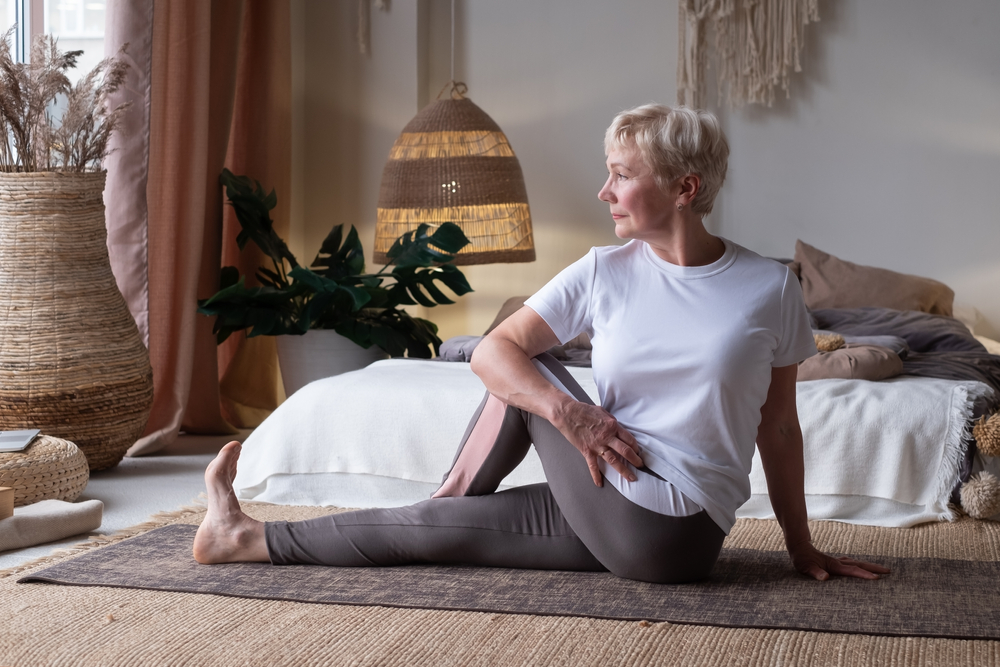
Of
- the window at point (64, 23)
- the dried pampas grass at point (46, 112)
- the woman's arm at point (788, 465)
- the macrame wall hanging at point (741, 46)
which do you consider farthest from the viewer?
the macrame wall hanging at point (741, 46)

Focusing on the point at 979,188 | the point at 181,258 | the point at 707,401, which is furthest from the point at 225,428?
the point at 979,188

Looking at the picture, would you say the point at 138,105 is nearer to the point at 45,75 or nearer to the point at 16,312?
the point at 45,75

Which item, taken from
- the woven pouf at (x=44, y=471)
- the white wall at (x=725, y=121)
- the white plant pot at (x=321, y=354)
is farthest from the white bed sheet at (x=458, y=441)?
the white wall at (x=725, y=121)

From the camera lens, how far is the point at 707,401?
1.50 metres

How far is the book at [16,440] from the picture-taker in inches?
92.3

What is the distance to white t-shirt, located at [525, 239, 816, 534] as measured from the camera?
1.51m

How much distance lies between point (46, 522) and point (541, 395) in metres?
1.23

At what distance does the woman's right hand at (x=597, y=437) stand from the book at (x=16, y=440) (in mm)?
1462

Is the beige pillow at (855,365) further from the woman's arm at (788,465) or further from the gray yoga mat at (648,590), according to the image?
the woman's arm at (788,465)

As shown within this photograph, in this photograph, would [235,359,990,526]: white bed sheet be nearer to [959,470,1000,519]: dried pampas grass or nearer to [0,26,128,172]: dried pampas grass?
[959,470,1000,519]: dried pampas grass

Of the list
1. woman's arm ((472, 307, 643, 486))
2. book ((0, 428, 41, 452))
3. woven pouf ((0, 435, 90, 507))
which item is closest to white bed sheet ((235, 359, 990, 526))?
woven pouf ((0, 435, 90, 507))

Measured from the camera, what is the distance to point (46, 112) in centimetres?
287

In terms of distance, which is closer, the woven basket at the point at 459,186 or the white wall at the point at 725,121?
the woven basket at the point at 459,186

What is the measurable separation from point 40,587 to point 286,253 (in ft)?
7.18
